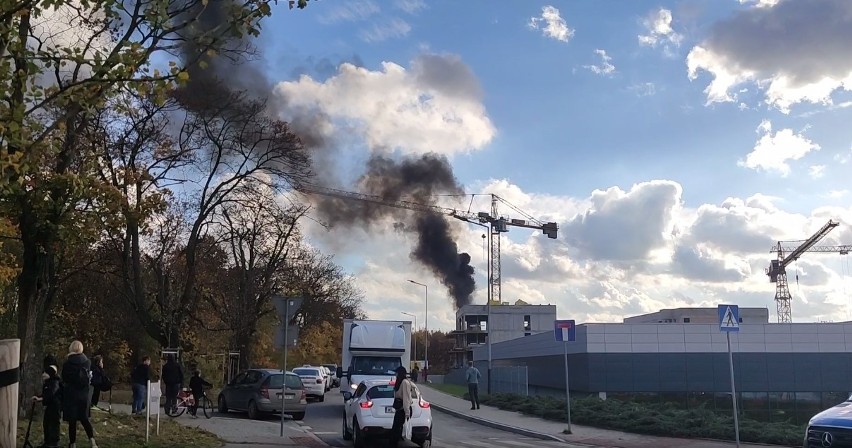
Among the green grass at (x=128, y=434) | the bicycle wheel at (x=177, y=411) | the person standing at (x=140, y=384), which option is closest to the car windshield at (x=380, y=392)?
the green grass at (x=128, y=434)

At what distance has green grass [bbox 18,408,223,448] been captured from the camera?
44.1ft

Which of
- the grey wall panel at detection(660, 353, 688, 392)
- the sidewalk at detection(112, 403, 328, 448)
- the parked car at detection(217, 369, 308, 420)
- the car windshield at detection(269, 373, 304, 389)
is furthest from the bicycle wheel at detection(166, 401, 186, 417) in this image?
the grey wall panel at detection(660, 353, 688, 392)

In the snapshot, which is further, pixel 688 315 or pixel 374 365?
pixel 688 315

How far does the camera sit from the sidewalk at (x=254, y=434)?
15789 millimetres

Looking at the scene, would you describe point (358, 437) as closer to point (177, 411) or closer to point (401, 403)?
point (401, 403)

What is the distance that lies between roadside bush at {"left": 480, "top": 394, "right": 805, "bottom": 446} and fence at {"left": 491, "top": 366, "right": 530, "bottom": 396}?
8.71m

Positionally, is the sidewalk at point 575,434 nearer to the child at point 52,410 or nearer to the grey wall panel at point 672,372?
the child at point 52,410

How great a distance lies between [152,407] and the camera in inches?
612

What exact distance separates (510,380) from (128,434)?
84.2 feet

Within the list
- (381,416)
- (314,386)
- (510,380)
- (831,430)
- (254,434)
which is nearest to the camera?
(831,430)

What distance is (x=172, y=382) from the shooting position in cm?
2222

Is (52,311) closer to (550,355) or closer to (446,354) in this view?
(550,355)

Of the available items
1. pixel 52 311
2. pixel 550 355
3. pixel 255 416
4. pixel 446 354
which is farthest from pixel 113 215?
pixel 446 354

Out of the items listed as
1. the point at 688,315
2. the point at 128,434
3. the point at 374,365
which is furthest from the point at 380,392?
the point at 688,315
